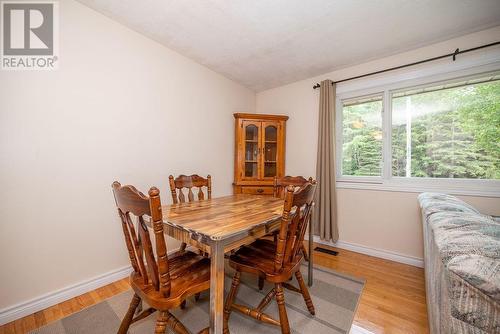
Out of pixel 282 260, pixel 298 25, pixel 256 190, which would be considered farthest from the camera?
pixel 256 190

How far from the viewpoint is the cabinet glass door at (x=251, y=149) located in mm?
3135

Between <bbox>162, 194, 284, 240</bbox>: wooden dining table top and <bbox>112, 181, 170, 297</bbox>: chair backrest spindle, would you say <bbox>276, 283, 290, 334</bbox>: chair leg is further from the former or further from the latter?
<bbox>112, 181, 170, 297</bbox>: chair backrest spindle

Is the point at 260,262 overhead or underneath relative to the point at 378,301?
overhead

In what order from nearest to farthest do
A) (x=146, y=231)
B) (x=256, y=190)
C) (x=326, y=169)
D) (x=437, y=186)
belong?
1. (x=146, y=231)
2. (x=437, y=186)
3. (x=326, y=169)
4. (x=256, y=190)

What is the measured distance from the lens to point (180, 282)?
3.59 ft

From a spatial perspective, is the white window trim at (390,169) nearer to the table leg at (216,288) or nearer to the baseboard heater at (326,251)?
the baseboard heater at (326,251)

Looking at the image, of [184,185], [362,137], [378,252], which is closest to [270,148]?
[362,137]

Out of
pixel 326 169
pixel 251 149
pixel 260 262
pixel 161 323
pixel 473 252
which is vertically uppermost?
pixel 251 149

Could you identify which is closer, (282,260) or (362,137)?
(282,260)

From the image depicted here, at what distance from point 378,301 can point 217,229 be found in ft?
5.07

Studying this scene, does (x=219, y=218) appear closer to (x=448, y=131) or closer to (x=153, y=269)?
(x=153, y=269)

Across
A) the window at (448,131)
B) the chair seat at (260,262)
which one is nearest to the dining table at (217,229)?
the chair seat at (260,262)

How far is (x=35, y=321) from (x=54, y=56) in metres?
1.93

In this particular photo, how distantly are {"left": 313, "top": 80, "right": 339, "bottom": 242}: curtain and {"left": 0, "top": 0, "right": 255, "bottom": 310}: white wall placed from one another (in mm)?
1845
